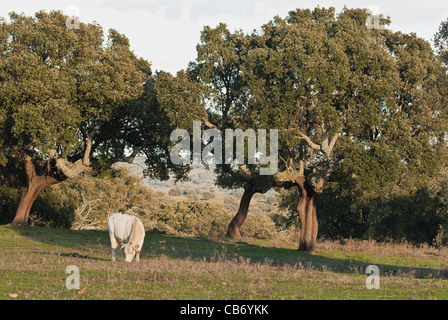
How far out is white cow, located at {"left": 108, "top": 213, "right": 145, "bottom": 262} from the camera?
2487 centimetres

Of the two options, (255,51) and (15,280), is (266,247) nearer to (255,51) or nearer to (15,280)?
(255,51)

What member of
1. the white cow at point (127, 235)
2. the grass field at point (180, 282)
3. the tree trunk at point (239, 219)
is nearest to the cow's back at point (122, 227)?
the white cow at point (127, 235)

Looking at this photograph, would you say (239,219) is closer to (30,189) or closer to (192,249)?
(192,249)

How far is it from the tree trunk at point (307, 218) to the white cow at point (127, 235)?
16.9m

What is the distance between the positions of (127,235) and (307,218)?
18.3 meters

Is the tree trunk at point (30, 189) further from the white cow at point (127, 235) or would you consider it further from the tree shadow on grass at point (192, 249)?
A: the white cow at point (127, 235)

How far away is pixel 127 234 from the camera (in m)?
25.8

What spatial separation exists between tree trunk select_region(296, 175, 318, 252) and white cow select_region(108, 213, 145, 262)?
1692cm

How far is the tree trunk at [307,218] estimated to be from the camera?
132 feet

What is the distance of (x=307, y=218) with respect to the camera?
40.8 metres

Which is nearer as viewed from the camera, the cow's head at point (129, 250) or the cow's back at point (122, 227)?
the cow's head at point (129, 250)

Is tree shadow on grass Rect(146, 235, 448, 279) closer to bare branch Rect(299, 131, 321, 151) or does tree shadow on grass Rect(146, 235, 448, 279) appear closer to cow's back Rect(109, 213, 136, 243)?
cow's back Rect(109, 213, 136, 243)

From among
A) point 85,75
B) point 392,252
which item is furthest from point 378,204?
point 85,75
